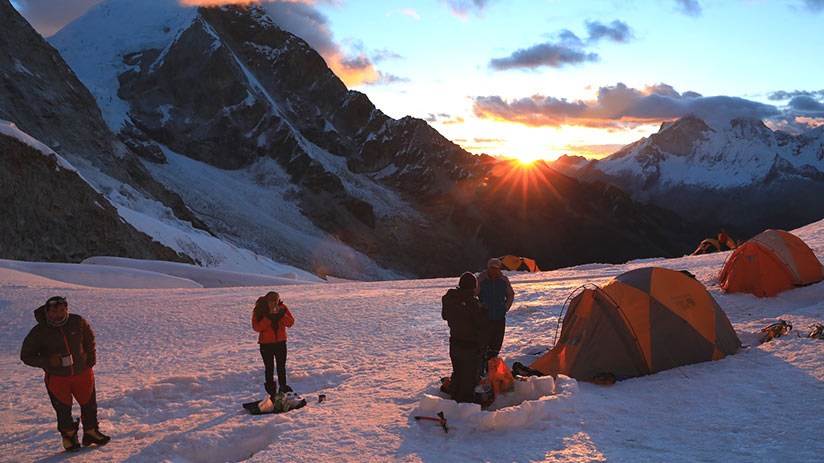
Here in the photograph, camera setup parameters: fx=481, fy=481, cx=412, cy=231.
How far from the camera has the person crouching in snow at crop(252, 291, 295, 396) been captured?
→ 7250 millimetres

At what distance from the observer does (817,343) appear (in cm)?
786

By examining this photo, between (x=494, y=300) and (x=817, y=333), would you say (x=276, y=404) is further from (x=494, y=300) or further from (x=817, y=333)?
(x=817, y=333)

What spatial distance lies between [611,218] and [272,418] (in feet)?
613

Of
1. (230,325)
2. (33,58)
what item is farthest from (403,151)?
(230,325)

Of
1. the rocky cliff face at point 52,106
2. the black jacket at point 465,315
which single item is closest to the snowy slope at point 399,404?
the black jacket at point 465,315

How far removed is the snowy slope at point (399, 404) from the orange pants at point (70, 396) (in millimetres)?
376

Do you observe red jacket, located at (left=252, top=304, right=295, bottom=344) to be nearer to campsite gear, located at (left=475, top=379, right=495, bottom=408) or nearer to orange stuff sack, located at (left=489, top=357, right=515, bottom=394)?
campsite gear, located at (left=475, top=379, right=495, bottom=408)

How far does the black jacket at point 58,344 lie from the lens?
5551 millimetres

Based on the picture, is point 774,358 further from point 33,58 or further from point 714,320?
point 33,58

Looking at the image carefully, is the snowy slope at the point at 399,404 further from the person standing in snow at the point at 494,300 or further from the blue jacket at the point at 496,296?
the blue jacket at the point at 496,296

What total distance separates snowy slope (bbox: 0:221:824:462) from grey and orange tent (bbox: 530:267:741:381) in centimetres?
29

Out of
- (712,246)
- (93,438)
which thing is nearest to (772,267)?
(93,438)

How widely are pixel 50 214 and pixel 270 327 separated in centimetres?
2999

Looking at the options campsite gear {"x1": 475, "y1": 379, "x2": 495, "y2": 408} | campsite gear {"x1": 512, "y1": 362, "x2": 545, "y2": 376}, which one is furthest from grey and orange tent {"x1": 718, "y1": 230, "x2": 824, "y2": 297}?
campsite gear {"x1": 475, "y1": 379, "x2": 495, "y2": 408}
